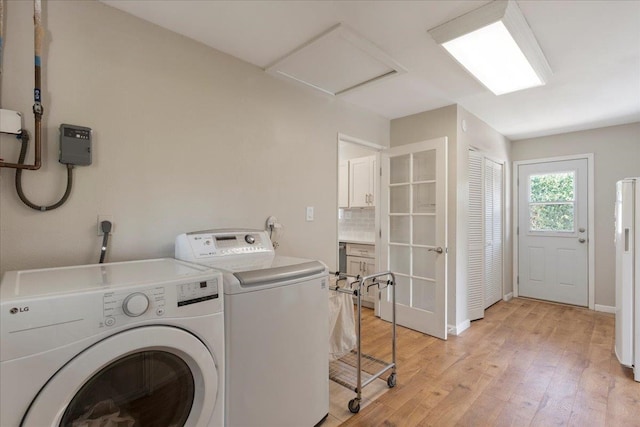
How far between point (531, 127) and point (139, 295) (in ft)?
15.1

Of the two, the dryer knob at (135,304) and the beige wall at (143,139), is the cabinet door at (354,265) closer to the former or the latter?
the beige wall at (143,139)

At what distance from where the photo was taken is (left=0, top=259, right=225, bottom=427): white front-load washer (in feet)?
2.84

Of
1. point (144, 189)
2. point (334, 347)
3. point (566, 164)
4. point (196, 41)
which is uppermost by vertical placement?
point (196, 41)

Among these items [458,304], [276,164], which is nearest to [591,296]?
[458,304]

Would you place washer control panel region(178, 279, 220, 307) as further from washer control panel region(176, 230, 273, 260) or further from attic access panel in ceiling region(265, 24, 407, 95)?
attic access panel in ceiling region(265, 24, 407, 95)

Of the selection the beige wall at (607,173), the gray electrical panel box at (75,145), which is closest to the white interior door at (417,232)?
the beige wall at (607,173)

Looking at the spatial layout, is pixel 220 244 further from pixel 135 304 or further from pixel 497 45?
pixel 497 45

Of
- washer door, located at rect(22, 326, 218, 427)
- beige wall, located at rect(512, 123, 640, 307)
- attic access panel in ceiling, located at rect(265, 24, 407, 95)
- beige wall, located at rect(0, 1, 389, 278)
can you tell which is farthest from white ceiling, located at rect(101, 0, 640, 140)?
washer door, located at rect(22, 326, 218, 427)

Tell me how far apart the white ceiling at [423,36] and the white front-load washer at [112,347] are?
4.65 ft

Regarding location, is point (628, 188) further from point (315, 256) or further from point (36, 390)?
point (36, 390)

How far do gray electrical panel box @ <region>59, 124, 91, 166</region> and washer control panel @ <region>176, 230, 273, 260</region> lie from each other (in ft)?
1.99

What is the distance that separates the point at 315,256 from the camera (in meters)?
2.70

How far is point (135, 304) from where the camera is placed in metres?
1.04

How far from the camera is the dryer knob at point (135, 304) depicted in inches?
40.4
